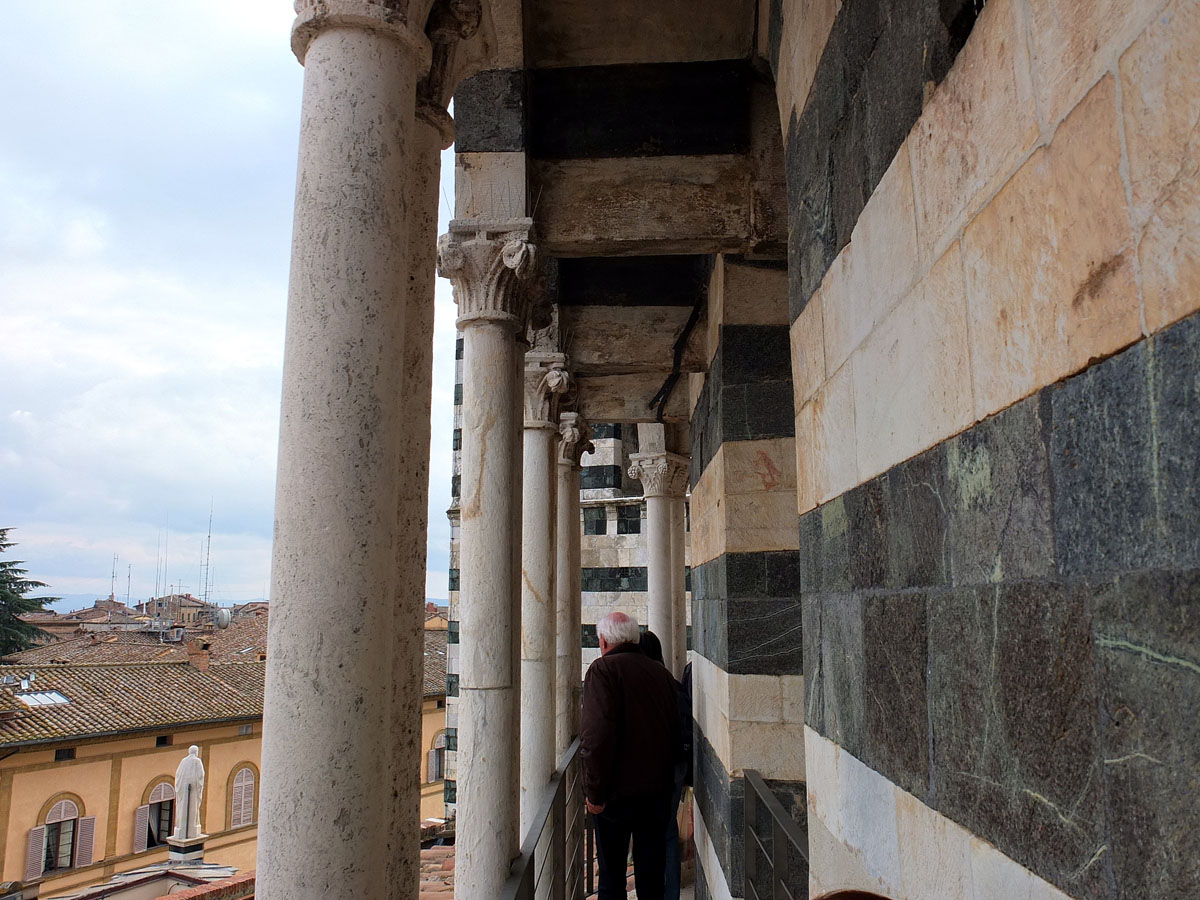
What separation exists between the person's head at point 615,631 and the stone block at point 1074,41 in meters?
3.78

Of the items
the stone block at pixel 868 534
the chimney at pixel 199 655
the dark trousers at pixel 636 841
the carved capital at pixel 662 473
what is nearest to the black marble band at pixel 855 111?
the stone block at pixel 868 534

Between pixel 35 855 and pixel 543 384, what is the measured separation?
1906cm

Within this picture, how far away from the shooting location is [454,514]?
1429 centimetres

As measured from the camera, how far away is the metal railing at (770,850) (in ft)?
9.63

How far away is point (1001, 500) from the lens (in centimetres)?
111

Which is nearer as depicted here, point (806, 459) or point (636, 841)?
point (806, 459)

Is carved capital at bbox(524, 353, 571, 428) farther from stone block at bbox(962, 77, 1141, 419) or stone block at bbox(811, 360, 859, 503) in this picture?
stone block at bbox(962, 77, 1141, 419)

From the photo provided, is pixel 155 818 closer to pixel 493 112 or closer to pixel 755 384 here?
pixel 755 384

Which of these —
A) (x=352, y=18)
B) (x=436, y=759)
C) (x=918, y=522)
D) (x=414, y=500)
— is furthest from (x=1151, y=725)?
(x=436, y=759)

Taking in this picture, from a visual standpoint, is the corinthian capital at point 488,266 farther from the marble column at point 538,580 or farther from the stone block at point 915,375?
the stone block at point 915,375

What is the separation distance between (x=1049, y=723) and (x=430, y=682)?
27518 mm

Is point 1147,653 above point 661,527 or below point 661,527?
below

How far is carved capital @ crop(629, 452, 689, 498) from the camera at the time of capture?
899 centimetres

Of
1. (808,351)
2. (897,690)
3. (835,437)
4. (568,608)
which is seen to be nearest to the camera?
(897,690)
